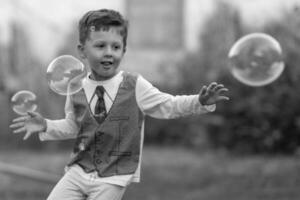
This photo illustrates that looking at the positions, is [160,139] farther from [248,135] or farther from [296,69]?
[296,69]

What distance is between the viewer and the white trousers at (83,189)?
3954mm

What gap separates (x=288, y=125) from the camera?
10039 millimetres

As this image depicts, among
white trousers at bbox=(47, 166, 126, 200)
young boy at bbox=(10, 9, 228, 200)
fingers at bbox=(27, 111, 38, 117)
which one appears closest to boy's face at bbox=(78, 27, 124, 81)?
young boy at bbox=(10, 9, 228, 200)

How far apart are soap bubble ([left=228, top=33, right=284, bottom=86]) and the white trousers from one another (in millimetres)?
1598

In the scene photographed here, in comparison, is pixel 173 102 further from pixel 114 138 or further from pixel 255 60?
pixel 255 60

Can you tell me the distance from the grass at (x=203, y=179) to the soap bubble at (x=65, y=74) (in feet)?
11.6

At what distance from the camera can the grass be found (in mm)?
7727

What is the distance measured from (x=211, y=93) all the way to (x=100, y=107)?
0.66m

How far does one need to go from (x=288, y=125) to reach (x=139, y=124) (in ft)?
20.6

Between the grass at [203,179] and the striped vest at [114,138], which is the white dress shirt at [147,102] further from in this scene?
the grass at [203,179]

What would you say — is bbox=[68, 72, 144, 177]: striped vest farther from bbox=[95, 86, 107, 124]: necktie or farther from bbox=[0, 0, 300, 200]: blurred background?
bbox=[0, 0, 300, 200]: blurred background

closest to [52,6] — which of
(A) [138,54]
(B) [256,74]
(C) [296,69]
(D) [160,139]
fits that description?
(A) [138,54]

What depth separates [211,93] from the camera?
3.90m

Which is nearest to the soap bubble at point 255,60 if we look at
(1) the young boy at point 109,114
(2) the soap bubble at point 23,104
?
(1) the young boy at point 109,114
